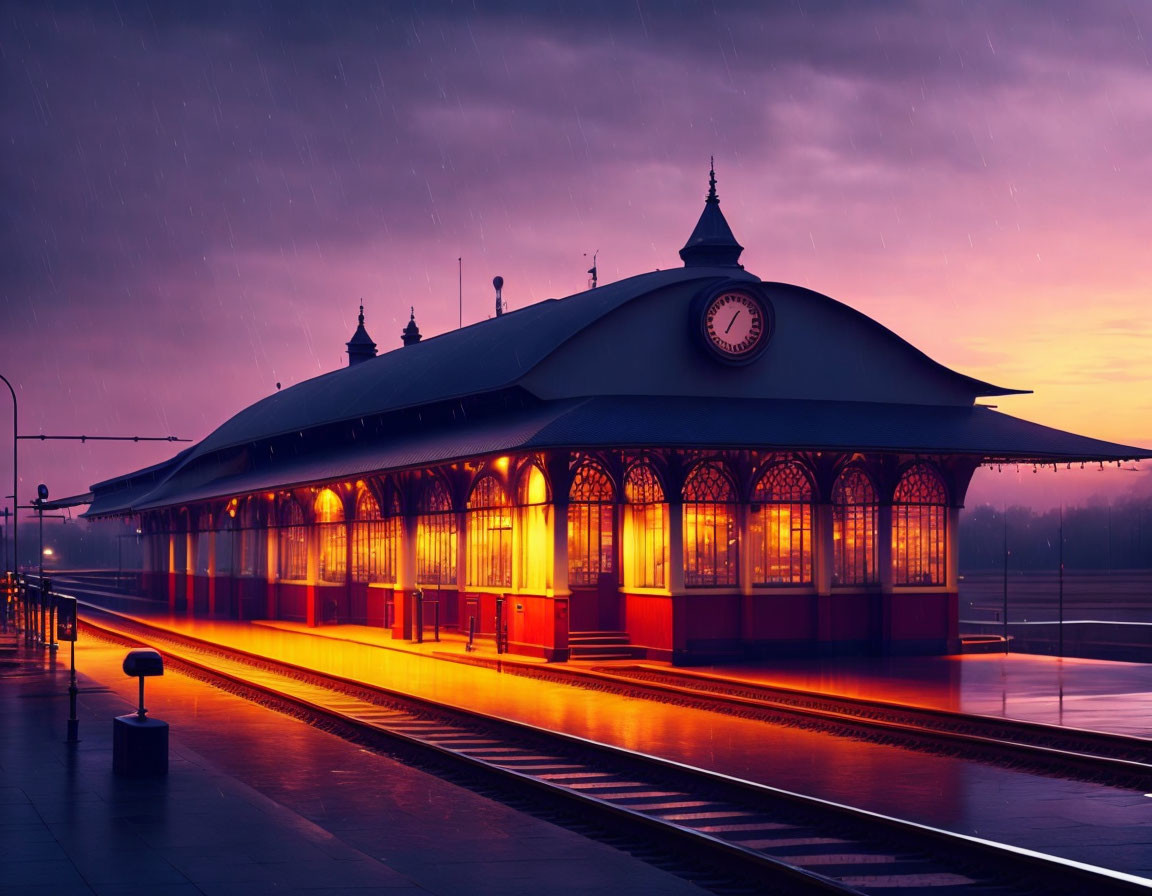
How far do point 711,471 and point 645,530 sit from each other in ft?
6.04

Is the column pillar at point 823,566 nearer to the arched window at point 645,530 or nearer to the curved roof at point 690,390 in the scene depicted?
the curved roof at point 690,390

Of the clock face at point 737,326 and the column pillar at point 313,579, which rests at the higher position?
the clock face at point 737,326

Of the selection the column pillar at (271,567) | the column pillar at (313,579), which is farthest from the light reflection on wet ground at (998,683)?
the column pillar at (271,567)

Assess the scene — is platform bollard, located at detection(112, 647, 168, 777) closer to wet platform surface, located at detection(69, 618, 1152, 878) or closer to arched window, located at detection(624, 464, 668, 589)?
wet platform surface, located at detection(69, 618, 1152, 878)

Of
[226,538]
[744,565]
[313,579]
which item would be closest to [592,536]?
[744,565]

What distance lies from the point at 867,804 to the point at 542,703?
9.92 metres

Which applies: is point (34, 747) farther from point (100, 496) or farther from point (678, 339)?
point (100, 496)

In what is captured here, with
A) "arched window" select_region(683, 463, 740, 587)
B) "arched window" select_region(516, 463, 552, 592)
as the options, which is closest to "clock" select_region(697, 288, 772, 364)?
"arched window" select_region(683, 463, 740, 587)

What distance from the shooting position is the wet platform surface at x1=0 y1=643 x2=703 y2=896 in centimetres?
1049

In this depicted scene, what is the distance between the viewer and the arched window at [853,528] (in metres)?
31.3

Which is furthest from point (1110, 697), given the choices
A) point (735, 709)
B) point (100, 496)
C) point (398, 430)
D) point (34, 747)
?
point (100, 496)

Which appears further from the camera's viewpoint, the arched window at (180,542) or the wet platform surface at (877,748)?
the arched window at (180,542)

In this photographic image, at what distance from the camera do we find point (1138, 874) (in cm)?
1102

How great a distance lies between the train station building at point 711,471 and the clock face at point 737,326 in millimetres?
41
